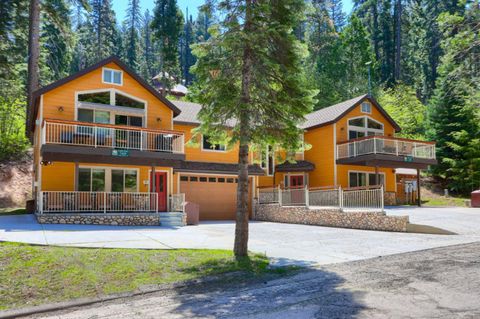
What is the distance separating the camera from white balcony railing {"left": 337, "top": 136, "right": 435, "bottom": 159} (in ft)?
83.7

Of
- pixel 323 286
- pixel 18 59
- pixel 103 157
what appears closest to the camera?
pixel 323 286

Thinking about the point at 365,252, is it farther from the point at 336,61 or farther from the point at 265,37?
the point at 336,61

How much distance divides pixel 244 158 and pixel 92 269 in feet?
15.2

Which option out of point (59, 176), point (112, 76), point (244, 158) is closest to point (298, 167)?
point (112, 76)

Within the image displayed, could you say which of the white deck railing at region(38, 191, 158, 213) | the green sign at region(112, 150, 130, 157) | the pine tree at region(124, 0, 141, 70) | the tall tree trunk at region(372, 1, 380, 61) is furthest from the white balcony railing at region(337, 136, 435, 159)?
the pine tree at region(124, 0, 141, 70)

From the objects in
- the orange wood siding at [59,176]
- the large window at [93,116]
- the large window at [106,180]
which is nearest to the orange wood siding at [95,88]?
the large window at [93,116]

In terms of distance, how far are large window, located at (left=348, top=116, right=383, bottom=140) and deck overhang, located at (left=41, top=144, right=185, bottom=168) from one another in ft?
43.9

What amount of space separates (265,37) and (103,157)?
10.8 metres

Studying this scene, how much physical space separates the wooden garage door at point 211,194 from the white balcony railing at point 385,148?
7645mm

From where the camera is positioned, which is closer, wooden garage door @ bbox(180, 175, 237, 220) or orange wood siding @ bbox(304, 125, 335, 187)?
wooden garage door @ bbox(180, 175, 237, 220)

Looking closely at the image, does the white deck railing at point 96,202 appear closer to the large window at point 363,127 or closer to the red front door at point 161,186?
the red front door at point 161,186

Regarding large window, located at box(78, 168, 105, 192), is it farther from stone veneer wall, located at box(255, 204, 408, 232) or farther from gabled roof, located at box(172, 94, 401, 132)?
stone veneer wall, located at box(255, 204, 408, 232)

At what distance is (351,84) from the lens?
44.8 metres

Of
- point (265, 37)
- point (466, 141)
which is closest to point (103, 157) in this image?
point (265, 37)
